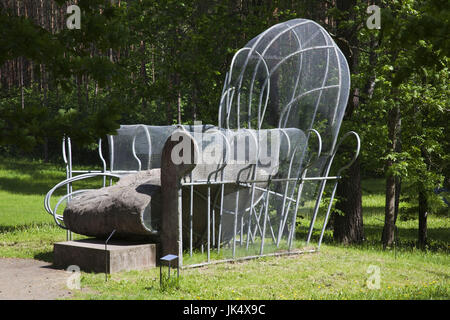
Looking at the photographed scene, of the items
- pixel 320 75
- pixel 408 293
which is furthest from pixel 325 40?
pixel 408 293

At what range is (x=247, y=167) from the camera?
7934 mm

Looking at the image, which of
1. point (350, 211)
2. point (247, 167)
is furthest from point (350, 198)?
point (247, 167)

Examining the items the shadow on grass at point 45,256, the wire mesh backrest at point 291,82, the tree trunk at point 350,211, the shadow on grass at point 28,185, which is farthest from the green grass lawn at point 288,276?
the shadow on grass at point 28,185

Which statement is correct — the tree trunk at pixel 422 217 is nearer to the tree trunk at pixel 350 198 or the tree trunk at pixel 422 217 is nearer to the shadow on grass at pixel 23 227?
the tree trunk at pixel 350 198

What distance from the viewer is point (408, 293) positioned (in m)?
6.08

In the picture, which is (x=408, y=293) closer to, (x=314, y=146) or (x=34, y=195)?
(x=314, y=146)

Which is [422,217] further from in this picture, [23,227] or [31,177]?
[31,177]

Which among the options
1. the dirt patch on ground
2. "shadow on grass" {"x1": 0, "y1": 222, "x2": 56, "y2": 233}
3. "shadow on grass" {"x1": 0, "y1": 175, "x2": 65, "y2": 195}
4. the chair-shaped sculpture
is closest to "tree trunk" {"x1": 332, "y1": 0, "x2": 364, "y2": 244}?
the chair-shaped sculpture

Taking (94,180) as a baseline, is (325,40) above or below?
above

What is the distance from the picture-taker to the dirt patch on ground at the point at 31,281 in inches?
231

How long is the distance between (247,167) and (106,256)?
87.1 inches

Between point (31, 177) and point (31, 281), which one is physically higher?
point (31, 281)

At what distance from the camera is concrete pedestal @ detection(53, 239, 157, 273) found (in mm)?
6988

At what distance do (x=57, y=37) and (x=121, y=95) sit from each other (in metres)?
7.51
